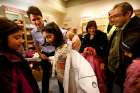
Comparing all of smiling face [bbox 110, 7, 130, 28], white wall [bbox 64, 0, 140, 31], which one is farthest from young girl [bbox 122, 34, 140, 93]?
white wall [bbox 64, 0, 140, 31]

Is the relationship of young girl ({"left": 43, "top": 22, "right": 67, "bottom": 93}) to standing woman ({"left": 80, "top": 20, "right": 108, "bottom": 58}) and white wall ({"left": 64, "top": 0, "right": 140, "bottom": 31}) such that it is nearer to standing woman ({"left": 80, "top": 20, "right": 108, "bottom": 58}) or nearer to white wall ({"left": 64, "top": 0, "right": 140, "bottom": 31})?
standing woman ({"left": 80, "top": 20, "right": 108, "bottom": 58})

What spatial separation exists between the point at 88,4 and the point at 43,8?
1.97 metres

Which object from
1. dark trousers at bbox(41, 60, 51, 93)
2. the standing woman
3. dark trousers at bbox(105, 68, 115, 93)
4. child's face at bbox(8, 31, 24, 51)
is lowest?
dark trousers at bbox(105, 68, 115, 93)

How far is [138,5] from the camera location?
6.74 meters

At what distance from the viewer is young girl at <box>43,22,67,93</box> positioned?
1597mm

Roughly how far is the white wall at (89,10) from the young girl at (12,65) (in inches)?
248

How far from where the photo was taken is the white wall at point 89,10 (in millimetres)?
7359

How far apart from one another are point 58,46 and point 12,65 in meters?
0.57

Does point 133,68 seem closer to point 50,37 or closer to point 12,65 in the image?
point 50,37

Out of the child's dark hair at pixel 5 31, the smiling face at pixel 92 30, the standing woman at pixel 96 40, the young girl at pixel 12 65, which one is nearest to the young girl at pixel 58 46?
the young girl at pixel 12 65

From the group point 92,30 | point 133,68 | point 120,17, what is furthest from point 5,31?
point 92,30

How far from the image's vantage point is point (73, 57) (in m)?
1.52

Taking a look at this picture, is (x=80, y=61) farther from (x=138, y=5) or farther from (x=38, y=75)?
(x=138, y=5)

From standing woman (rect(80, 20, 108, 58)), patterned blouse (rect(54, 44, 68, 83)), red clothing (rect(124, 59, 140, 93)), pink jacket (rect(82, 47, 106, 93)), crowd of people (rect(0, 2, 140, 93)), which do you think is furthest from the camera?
standing woman (rect(80, 20, 108, 58))
